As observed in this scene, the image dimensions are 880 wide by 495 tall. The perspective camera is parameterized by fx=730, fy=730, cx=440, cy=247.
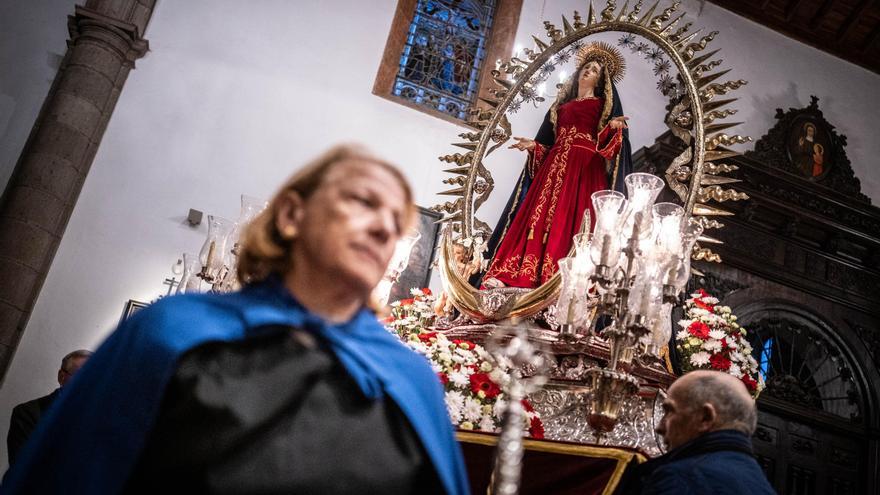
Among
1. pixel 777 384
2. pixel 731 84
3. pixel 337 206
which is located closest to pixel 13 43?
pixel 731 84

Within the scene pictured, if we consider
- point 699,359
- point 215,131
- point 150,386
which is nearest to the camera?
point 150,386

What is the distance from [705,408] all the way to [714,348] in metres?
2.64

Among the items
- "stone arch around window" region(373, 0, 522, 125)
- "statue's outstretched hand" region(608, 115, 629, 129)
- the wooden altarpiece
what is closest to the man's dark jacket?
"statue's outstretched hand" region(608, 115, 629, 129)

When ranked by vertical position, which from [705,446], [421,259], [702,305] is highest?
[421,259]

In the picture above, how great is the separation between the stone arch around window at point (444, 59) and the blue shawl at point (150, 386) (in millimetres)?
6335

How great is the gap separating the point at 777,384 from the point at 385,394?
6.83 m

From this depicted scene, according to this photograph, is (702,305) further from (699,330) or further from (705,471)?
(705,471)

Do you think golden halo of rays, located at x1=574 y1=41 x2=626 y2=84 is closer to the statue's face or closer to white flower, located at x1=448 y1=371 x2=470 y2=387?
the statue's face

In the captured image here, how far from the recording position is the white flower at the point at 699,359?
15.9ft

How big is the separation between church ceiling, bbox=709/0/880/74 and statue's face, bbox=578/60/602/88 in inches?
155

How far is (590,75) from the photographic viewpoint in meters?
5.89

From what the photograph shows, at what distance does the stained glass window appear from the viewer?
311 inches

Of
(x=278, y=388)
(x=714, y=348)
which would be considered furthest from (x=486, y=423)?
(x=278, y=388)

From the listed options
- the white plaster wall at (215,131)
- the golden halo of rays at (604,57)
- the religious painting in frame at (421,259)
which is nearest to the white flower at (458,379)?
the religious painting in frame at (421,259)
